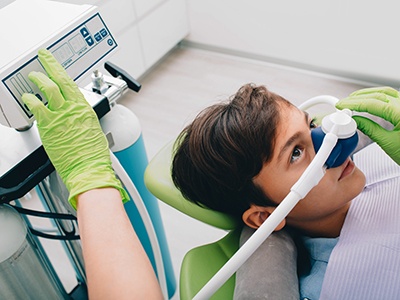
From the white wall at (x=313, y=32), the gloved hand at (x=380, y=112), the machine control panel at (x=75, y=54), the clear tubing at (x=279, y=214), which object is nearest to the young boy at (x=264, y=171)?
the gloved hand at (x=380, y=112)

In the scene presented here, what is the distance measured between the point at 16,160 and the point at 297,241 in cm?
80

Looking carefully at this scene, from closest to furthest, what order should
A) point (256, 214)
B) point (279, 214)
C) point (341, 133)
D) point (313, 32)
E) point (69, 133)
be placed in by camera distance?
point (279, 214) < point (341, 133) < point (69, 133) < point (256, 214) < point (313, 32)

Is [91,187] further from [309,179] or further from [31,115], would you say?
[309,179]

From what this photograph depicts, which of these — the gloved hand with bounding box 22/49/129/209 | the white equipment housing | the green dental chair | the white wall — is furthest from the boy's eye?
the white wall

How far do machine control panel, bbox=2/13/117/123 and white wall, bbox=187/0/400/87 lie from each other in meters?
1.99

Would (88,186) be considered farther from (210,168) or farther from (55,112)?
(210,168)

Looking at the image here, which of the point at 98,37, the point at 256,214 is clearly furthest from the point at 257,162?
the point at 98,37

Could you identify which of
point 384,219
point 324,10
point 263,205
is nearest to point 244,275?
point 263,205

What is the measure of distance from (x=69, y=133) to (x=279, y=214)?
54cm

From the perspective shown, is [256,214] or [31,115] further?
[256,214]

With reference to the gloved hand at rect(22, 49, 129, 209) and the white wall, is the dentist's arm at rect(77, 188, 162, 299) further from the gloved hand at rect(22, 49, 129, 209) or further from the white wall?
the white wall

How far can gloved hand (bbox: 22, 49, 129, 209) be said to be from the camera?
0.95m

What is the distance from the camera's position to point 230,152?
105 centimetres

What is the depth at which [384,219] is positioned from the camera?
3.59 feet
